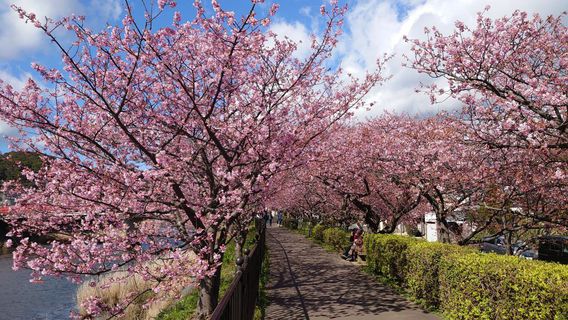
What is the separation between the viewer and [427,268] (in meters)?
9.13

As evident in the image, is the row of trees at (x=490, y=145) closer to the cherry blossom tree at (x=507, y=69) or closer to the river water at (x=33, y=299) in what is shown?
the cherry blossom tree at (x=507, y=69)

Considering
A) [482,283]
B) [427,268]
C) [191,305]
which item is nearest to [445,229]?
[427,268]

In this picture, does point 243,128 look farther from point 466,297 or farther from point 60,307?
point 60,307

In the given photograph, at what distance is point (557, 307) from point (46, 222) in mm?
7352

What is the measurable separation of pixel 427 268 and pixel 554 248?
292 inches

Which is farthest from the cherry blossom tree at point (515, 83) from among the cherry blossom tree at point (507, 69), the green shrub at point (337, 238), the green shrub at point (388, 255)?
the green shrub at point (337, 238)

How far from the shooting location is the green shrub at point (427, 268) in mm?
8680

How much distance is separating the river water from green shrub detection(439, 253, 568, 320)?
13219mm

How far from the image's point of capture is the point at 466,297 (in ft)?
22.7

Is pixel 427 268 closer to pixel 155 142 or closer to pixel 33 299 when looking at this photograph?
pixel 155 142

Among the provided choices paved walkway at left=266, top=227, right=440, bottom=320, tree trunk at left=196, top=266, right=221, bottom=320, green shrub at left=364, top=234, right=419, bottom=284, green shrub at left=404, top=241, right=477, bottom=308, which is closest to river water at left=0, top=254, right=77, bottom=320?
paved walkway at left=266, top=227, right=440, bottom=320

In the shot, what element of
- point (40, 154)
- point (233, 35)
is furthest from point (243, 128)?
point (40, 154)

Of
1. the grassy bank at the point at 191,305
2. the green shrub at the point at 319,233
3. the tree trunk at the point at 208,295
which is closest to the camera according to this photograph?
the tree trunk at the point at 208,295

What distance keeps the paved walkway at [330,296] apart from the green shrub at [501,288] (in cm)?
114
